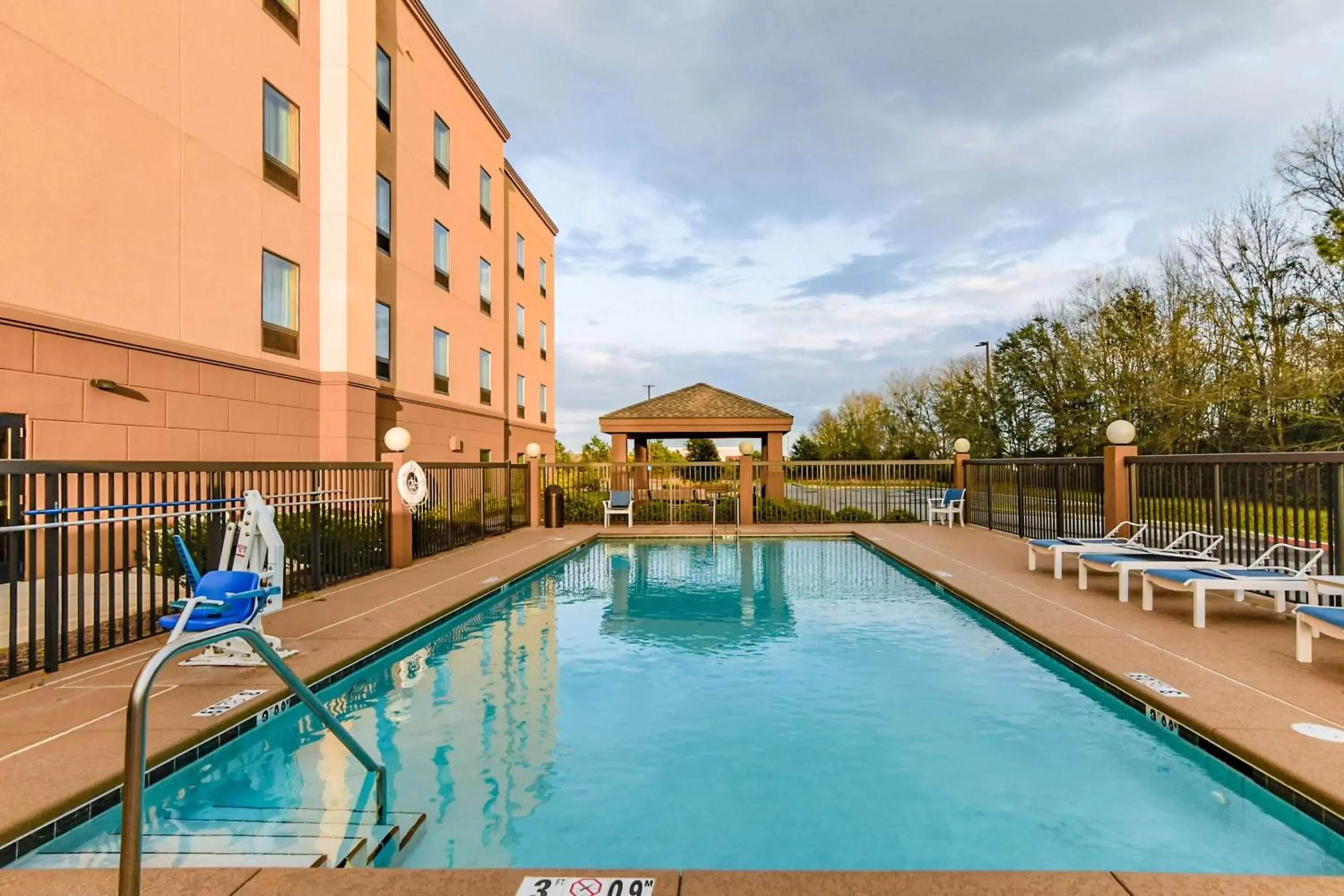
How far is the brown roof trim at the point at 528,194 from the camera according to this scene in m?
22.9

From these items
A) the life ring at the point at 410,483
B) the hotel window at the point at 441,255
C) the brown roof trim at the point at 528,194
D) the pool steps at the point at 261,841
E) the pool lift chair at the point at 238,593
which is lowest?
the pool steps at the point at 261,841

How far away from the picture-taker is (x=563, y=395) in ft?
125

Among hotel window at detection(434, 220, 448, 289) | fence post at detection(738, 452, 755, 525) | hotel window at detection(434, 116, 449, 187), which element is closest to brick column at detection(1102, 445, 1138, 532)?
fence post at detection(738, 452, 755, 525)

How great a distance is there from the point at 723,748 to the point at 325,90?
13548 mm

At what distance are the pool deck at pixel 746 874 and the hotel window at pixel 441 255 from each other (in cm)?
1020

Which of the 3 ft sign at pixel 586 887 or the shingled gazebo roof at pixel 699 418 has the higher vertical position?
the shingled gazebo roof at pixel 699 418

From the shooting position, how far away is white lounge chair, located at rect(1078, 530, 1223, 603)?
A: 271 inches

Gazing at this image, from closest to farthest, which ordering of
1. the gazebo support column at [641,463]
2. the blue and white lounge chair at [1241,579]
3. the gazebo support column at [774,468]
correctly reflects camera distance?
the blue and white lounge chair at [1241,579]
the gazebo support column at [774,468]
the gazebo support column at [641,463]

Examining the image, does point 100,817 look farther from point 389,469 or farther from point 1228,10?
point 1228,10

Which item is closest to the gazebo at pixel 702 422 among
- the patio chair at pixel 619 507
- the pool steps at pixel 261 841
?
the patio chair at pixel 619 507

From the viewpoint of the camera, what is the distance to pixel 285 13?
11.6 metres

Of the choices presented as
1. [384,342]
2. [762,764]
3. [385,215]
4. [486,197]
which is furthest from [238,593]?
[486,197]

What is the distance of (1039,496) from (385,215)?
14201 millimetres

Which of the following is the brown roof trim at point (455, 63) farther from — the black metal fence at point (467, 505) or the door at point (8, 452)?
the door at point (8, 452)
